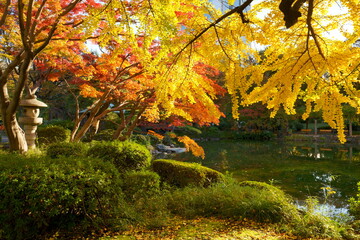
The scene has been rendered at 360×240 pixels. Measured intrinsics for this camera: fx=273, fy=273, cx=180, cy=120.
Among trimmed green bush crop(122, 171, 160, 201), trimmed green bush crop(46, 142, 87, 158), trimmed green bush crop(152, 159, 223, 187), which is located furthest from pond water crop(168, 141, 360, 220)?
trimmed green bush crop(46, 142, 87, 158)

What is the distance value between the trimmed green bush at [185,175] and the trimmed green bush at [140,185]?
1029 millimetres

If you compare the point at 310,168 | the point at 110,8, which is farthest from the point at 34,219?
the point at 310,168

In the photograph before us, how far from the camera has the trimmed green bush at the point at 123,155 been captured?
5.54 meters

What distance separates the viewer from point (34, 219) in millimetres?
2680

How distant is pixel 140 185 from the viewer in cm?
448

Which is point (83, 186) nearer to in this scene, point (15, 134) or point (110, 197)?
point (110, 197)

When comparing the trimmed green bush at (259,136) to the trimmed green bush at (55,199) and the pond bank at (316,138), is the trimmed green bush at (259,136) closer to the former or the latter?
the pond bank at (316,138)

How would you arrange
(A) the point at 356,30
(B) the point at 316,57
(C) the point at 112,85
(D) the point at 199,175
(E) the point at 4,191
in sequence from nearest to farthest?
(E) the point at 4,191 → (A) the point at 356,30 → (B) the point at 316,57 → (D) the point at 199,175 → (C) the point at 112,85

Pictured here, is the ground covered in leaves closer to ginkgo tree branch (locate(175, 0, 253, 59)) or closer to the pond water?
ginkgo tree branch (locate(175, 0, 253, 59))

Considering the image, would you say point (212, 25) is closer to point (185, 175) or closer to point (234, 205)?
point (234, 205)

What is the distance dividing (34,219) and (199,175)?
349 cm

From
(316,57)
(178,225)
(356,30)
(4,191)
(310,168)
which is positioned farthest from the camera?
(310,168)

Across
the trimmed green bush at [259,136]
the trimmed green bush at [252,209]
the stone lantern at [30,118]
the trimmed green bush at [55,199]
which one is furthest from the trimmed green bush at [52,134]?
the trimmed green bush at [259,136]

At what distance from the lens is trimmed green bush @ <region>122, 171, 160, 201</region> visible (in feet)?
14.4
